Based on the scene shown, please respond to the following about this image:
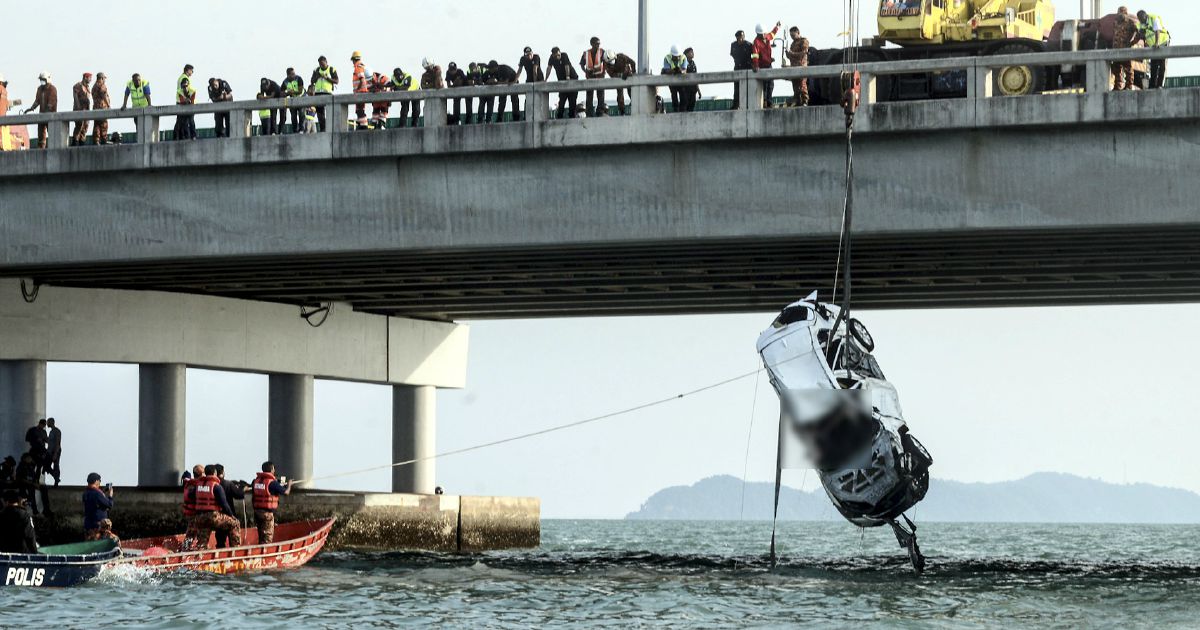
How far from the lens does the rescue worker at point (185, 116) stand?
3331 cm

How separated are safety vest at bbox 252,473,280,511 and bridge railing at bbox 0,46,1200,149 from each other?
5680 mm

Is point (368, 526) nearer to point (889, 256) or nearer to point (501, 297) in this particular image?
point (501, 297)

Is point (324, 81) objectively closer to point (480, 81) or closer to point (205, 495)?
point (480, 81)

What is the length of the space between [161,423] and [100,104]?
8.86 meters

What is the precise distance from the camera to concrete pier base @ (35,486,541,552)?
1436 inches

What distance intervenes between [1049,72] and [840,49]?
4.74m

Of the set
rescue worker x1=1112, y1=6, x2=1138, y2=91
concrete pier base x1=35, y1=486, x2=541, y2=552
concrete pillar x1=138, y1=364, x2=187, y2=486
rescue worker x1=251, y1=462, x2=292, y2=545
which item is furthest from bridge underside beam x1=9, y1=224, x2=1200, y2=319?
concrete pier base x1=35, y1=486, x2=541, y2=552

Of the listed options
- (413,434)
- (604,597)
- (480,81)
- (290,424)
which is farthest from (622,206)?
(413,434)

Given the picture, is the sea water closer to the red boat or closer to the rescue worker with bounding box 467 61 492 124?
the red boat

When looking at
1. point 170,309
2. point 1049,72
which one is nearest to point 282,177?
point 170,309

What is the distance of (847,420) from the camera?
28.3 m

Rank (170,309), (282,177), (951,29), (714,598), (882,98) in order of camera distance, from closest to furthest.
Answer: (714,598) → (282,177) → (882,98) → (951,29) → (170,309)

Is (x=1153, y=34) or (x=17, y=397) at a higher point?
(x=1153, y=34)

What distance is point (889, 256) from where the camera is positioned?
32.7 metres
